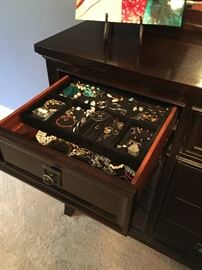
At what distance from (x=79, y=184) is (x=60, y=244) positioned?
2.27 feet

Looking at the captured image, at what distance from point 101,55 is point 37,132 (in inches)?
11.1

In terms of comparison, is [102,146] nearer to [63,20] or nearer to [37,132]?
[37,132]

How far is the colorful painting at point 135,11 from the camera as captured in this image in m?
0.70

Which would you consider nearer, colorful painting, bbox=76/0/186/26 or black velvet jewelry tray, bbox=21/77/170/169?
black velvet jewelry tray, bbox=21/77/170/169

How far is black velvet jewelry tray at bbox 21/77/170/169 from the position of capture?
579mm

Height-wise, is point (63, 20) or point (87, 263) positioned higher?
point (63, 20)

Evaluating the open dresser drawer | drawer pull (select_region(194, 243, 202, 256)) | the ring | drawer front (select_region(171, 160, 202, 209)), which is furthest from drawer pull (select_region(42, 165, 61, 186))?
drawer pull (select_region(194, 243, 202, 256))

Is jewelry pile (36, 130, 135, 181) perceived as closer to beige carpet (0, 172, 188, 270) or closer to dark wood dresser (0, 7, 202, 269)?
dark wood dresser (0, 7, 202, 269)

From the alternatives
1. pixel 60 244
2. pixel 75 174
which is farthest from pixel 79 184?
pixel 60 244

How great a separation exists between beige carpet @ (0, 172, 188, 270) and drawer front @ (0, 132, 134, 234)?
59 cm

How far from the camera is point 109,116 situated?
0.70 m

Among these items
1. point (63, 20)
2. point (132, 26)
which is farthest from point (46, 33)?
point (132, 26)

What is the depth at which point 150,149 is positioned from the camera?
1.81 ft

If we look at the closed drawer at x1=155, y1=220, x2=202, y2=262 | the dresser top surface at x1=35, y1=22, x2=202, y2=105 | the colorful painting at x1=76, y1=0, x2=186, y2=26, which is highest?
the colorful painting at x1=76, y1=0, x2=186, y2=26
